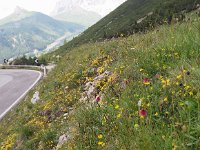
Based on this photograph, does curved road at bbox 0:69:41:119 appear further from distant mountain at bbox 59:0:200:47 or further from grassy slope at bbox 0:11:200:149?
grassy slope at bbox 0:11:200:149

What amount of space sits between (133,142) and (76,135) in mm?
1752

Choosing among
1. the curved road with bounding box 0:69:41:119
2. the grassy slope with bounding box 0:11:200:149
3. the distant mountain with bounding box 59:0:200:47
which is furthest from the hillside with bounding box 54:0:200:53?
the curved road with bounding box 0:69:41:119

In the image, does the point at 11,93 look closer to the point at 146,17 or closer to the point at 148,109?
the point at 148,109

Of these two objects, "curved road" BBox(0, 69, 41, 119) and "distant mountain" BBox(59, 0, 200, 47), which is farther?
"distant mountain" BBox(59, 0, 200, 47)

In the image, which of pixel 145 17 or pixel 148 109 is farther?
pixel 145 17

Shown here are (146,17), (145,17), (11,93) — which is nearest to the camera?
(11,93)

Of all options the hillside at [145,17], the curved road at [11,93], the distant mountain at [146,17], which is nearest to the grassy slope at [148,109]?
the hillside at [145,17]

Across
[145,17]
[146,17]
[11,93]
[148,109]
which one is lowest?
[145,17]

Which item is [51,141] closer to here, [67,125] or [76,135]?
[67,125]

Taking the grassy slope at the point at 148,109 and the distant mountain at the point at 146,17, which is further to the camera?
the distant mountain at the point at 146,17

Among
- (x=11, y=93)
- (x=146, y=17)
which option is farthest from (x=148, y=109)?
(x=146, y=17)

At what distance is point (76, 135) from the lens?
18.1 feet

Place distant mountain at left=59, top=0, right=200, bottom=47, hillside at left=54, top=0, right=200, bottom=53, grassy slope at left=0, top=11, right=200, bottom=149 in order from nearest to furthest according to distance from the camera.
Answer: grassy slope at left=0, top=11, right=200, bottom=149
hillside at left=54, top=0, right=200, bottom=53
distant mountain at left=59, top=0, right=200, bottom=47

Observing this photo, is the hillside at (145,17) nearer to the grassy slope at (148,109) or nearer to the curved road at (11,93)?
the grassy slope at (148,109)
